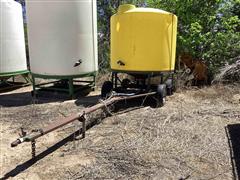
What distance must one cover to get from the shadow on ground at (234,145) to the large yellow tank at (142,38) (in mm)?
1943

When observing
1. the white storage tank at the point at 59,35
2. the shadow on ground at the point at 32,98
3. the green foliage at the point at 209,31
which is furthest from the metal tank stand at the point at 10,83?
the green foliage at the point at 209,31

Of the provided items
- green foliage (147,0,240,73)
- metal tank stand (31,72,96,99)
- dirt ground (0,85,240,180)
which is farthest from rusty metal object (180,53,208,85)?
metal tank stand (31,72,96,99)

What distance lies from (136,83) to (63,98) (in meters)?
1.74

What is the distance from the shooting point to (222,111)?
15.3ft

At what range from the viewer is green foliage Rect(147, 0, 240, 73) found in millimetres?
7262

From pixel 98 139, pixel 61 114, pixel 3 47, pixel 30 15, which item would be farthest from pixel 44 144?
pixel 3 47

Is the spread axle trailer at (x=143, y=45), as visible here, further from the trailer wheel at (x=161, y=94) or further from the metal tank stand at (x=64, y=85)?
the metal tank stand at (x=64, y=85)

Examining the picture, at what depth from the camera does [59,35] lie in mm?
5898

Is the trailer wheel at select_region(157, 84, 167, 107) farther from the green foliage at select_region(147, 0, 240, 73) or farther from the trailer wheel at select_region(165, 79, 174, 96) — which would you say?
the green foliage at select_region(147, 0, 240, 73)

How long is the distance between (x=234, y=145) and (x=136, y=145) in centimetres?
116

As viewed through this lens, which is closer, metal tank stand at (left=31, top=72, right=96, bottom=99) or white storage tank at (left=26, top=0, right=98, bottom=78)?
white storage tank at (left=26, top=0, right=98, bottom=78)

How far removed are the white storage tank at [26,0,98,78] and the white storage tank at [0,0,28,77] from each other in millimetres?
1400

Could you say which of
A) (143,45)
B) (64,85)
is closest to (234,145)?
(143,45)

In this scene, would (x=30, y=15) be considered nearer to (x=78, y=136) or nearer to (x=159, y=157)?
(x=78, y=136)
